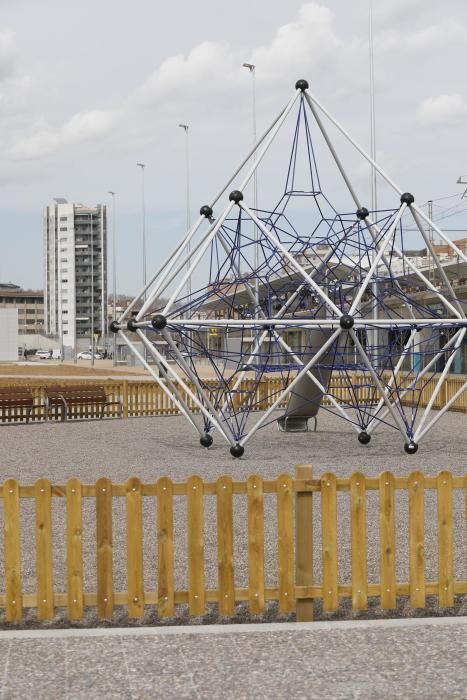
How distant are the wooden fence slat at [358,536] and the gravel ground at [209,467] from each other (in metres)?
0.23

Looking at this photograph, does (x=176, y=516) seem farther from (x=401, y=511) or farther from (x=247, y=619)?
(x=247, y=619)

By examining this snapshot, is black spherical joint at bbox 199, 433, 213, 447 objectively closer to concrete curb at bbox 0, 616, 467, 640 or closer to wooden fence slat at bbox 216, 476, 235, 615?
wooden fence slat at bbox 216, 476, 235, 615

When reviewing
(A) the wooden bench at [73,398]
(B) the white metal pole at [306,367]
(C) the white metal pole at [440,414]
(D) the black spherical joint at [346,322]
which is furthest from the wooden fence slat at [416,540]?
(A) the wooden bench at [73,398]

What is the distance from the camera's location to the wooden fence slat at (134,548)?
20.5ft

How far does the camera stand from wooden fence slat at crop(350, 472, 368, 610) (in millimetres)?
6328

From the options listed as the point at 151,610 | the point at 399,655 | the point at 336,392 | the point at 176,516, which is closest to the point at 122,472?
the point at 176,516

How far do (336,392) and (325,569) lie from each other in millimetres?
24018

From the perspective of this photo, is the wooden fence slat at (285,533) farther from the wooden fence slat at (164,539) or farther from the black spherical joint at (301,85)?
the black spherical joint at (301,85)

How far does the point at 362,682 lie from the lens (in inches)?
198

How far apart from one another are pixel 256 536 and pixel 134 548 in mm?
787

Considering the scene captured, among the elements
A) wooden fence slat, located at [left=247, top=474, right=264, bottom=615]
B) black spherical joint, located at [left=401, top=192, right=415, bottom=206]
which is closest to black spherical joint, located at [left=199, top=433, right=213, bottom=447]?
black spherical joint, located at [left=401, top=192, right=415, bottom=206]

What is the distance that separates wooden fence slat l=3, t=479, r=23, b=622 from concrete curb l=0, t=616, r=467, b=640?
31 centimetres

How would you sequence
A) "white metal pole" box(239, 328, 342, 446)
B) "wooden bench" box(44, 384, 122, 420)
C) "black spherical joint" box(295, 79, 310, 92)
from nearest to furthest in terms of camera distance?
"white metal pole" box(239, 328, 342, 446) < "black spherical joint" box(295, 79, 310, 92) < "wooden bench" box(44, 384, 122, 420)

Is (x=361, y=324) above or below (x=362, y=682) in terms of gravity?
above
